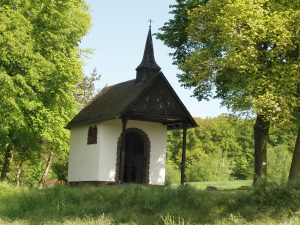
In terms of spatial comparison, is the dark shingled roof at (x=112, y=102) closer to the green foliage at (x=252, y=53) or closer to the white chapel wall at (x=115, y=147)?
the white chapel wall at (x=115, y=147)

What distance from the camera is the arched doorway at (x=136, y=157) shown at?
2994cm

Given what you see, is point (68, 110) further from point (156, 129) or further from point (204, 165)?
point (204, 165)

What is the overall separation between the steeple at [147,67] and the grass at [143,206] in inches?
390

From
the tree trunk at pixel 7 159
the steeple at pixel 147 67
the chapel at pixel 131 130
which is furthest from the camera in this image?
the tree trunk at pixel 7 159

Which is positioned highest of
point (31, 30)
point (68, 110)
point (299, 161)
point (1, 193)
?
point (31, 30)

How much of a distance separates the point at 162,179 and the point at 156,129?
10.2ft

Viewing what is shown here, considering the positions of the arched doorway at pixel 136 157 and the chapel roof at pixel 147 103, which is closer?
the chapel roof at pixel 147 103

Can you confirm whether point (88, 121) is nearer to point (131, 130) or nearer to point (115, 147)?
point (115, 147)

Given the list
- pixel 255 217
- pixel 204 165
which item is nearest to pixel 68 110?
pixel 255 217

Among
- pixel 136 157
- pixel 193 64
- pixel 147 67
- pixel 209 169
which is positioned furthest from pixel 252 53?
pixel 209 169

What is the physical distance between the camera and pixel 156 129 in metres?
30.5

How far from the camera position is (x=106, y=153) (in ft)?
94.0

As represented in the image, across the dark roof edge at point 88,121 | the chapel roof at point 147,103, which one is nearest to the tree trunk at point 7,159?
the dark roof edge at point 88,121

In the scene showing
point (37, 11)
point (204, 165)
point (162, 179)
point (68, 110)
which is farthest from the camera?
point (204, 165)
